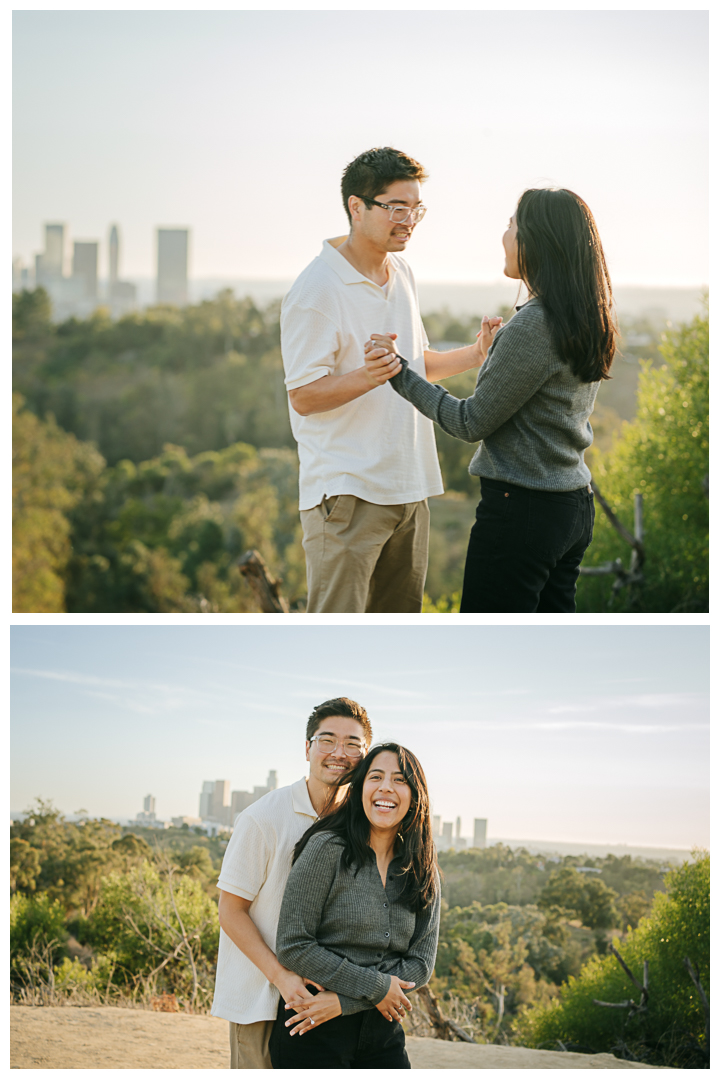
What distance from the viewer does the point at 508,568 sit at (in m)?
2.15

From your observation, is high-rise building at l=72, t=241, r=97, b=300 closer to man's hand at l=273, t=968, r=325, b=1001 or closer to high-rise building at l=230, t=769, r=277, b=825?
high-rise building at l=230, t=769, r=277, b=825

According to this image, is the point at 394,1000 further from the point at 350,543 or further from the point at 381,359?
the point at 381,359

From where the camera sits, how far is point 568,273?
79.7 inches

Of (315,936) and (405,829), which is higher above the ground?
(405,829)

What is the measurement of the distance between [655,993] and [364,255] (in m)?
3.92

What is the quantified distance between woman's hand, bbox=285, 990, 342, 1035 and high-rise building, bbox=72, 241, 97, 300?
27.3 metres

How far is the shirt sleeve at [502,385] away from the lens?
2.00m

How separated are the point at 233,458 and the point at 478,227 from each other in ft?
65.0

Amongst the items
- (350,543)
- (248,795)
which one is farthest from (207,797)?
(350,543)

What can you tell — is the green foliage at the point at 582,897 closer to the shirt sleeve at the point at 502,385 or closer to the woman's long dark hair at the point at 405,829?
the woman's long dark hair at the point at 405,829

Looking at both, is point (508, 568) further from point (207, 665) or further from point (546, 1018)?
point (546, 1018)

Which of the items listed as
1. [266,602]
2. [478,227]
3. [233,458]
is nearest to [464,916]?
[266,602]

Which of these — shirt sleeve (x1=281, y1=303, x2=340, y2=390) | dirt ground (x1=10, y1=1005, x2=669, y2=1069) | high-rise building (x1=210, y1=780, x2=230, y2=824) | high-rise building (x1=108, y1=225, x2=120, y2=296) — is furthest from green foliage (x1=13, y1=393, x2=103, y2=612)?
shirt sleeve (x1=281, y1=303, x2=340, y2=390)

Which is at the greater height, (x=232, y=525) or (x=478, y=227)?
(x=478, y=227)
